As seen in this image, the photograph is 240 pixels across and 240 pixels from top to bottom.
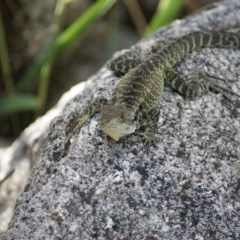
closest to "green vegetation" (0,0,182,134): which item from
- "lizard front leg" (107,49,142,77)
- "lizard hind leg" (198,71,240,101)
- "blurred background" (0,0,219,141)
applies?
"blurred background" (0,0,219,141)

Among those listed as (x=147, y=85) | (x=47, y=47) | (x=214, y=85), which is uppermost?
(x=147, y=85)

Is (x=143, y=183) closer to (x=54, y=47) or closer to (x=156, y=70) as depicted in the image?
(x=156, y=70)

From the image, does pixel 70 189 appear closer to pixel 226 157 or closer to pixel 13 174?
pixel 226 157

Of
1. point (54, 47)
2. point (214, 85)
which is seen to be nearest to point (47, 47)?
point (54, 47)

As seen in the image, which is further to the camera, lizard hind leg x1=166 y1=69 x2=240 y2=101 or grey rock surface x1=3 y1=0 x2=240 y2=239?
lizard hind leg x1=166 y1=69 x2=240 y2=101

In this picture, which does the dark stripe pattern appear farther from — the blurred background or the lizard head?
the blurred background

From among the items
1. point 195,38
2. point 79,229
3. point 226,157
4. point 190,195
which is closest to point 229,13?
point 195,38

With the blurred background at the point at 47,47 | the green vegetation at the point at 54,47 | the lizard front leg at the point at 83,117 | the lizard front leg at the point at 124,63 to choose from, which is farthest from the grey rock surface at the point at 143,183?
the blurred background at the point at 47,47
